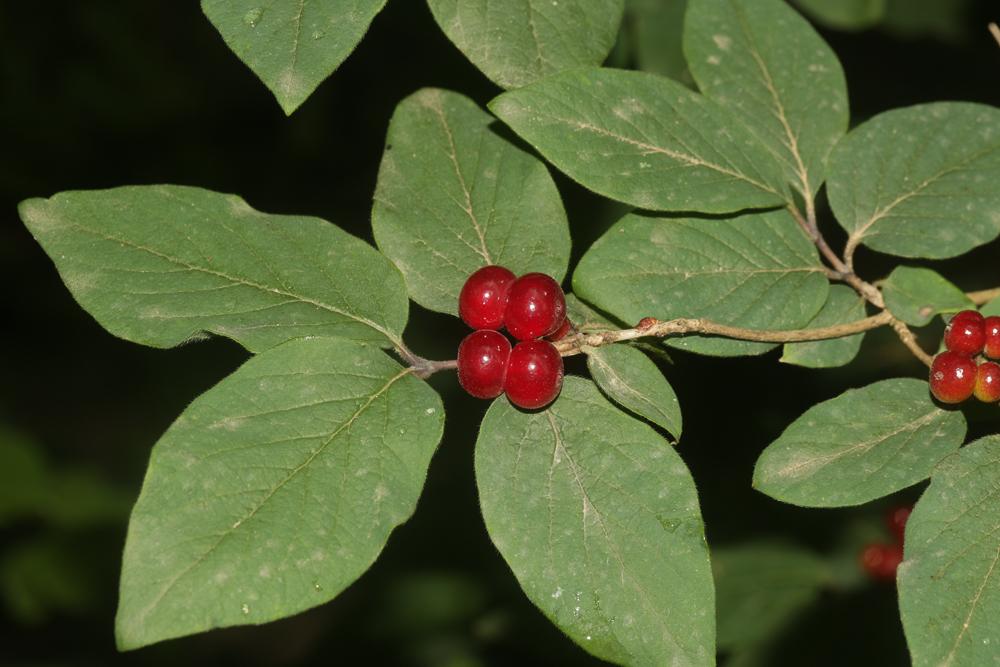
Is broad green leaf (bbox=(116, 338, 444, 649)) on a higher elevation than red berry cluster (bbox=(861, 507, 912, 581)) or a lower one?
higher

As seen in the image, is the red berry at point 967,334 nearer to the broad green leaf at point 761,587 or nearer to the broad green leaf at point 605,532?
the broad green leaf at point 605,532

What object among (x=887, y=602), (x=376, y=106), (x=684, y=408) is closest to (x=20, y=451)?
(x=376, y=106)

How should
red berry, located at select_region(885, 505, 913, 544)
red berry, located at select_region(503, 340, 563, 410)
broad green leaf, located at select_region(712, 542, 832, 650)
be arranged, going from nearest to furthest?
red berry, located at select_region(503, 340, 563, 410), red berry, located at select_region(885, 505, 913, 544), broad green leaf, located at select_region(712, 542, 832, 650)

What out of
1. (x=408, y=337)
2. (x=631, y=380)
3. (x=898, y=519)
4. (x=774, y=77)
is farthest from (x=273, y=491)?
(x=408, y=337)

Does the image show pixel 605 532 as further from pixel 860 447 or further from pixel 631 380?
pixel 860 447

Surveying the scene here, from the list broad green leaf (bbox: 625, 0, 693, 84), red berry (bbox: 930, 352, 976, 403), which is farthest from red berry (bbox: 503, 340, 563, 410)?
broad green leaf (bbox: 625, 0, 693, 84)

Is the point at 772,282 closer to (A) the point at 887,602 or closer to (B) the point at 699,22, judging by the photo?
(B) the point at 699,22

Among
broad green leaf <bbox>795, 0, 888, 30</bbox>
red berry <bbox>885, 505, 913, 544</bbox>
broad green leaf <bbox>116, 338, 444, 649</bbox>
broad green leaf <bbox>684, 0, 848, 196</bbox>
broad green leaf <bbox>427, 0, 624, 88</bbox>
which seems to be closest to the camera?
broad green leaf <bbox>116, 338, 444, 649</bbox>

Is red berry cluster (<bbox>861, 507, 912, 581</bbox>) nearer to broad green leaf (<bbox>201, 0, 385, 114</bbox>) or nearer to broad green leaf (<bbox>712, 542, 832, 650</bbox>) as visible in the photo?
broad green leaf (<bbox>712, 542, 832, 650</bbox>)
